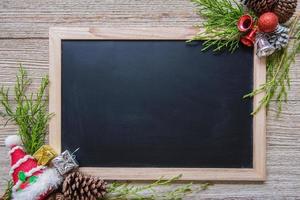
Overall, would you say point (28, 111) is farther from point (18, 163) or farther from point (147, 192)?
point (147, 192)

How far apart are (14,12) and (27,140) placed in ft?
1.08

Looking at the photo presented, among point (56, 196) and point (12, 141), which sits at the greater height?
point (12, 141)

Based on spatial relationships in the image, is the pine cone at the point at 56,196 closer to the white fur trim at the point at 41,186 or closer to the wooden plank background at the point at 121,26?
the white fur trim at the point at 41,186

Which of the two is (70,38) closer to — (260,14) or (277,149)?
(260,14)

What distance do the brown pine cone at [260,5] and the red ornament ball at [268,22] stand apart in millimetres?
14

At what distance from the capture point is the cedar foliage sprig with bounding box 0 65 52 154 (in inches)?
32.9

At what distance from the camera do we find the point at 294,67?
864 millimetres

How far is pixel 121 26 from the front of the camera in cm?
85

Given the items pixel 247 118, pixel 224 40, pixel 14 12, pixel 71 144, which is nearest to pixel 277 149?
pixel 247 118

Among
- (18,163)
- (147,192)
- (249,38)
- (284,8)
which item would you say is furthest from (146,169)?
(284,8)

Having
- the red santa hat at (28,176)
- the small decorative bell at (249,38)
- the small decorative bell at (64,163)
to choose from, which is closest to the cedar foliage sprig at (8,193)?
the red santa hat at (28,176)

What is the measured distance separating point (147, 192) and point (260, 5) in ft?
1.78

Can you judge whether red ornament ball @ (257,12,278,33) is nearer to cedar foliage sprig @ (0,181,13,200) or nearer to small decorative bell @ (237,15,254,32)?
small decorative bell @ (237,15,254,32)

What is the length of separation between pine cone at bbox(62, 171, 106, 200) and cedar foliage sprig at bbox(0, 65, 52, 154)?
13 cm
